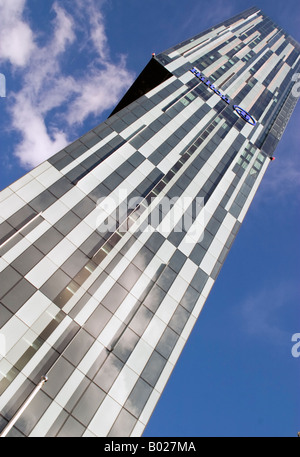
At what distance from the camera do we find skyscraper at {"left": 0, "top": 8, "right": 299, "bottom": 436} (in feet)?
74.0

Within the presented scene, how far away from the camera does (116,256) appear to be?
98.9 feet

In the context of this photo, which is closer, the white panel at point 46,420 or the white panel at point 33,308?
the white panel at point 46,420

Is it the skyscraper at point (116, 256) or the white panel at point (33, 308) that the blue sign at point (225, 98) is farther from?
the white panel at point (33, 308)

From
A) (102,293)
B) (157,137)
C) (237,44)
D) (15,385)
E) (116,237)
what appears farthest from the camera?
(237,44)

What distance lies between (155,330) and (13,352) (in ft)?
37.4

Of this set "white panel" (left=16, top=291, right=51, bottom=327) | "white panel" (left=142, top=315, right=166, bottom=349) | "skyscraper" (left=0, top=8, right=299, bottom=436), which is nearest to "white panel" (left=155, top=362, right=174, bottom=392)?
"skyscraper" (left=0, top=8, right=299, bottom=436)

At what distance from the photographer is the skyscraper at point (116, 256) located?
22.5 metres

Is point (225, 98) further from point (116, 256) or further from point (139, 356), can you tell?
point (139, 356)

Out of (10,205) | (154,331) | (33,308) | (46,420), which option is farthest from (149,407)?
(10,205)

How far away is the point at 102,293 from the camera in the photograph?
27484 millimetres

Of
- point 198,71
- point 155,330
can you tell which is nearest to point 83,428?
point 155,330

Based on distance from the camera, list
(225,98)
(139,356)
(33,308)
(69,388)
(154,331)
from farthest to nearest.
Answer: (225,98), (154,331), (139,356), (33,308), (69,388)

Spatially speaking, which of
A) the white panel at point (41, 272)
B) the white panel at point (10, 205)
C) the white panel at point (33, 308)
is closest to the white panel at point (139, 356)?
the white panel at point (33, 308)

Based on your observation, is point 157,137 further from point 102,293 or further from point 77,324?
point 77,324
